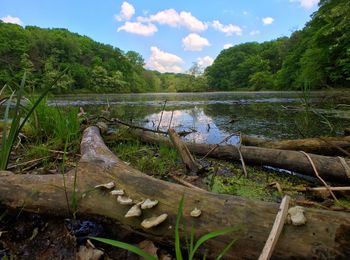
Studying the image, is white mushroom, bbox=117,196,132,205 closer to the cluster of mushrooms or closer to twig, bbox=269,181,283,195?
the cluster of mushrooms

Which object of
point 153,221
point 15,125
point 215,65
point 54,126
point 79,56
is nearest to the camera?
point 153,221

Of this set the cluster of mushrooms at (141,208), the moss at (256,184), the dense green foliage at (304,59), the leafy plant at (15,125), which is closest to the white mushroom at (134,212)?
the cluster of mushrooms at (141,208)

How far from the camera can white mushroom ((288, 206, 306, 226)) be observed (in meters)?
1.14

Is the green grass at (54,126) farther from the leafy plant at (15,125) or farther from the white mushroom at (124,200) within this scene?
the white mushroom at (124,200)

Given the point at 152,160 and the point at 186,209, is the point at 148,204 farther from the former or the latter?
the point at 152,160

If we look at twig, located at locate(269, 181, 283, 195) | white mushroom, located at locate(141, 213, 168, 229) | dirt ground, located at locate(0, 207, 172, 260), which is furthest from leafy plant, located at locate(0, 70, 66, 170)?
twig, located at locate(269, 181, 283, 195)

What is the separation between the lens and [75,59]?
225 feet

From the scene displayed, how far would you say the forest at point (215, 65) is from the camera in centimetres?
518

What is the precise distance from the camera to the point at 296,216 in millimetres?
1171

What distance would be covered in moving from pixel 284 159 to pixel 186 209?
6.07ft

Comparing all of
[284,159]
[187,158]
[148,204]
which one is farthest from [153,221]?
[284,159]

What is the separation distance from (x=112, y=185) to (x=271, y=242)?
3.18ft

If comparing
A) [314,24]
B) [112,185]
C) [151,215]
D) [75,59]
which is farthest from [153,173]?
[75,59]

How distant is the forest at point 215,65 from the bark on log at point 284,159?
3.41ft
